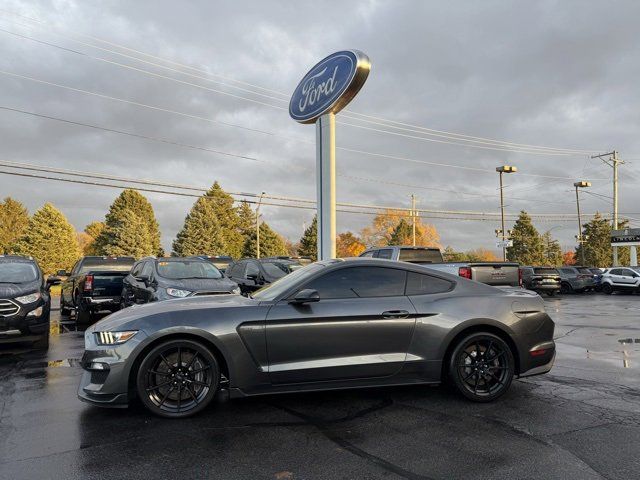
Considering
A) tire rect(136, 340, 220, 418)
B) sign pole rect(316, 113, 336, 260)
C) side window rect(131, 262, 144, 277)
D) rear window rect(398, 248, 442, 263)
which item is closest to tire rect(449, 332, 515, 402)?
tire rect(136, 340, 220, 418)

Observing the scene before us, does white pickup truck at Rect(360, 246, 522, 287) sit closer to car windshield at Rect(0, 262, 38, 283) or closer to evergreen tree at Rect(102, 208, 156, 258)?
car windshield at Rect(0, 262, 38, 283)

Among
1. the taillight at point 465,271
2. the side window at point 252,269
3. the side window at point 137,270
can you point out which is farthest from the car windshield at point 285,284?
the side window at point 252,269

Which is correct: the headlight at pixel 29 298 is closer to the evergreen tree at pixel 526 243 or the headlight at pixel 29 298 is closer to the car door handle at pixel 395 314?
the car door handle at pixel 395 314

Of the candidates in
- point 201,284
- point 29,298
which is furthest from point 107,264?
point 29,298

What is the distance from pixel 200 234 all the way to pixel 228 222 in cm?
882

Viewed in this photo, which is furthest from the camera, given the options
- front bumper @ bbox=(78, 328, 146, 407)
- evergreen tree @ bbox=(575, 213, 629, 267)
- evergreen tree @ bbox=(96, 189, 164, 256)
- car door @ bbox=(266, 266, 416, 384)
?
evergreen tree @ bbox=(575, 213, 629, 267)

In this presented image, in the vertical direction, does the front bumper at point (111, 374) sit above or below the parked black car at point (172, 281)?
below

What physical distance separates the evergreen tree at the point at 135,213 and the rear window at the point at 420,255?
51.8m

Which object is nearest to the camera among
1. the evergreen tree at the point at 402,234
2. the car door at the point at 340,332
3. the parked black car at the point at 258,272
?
the car door at the point at 340,332

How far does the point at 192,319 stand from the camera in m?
4.48

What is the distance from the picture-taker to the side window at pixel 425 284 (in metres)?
5.11

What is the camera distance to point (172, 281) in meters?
9.88

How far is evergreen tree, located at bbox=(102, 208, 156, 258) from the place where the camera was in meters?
55.4

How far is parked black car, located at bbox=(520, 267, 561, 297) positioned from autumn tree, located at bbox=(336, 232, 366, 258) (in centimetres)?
4822
